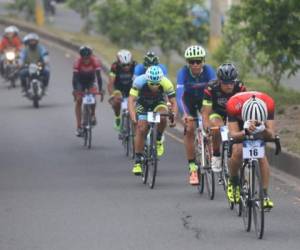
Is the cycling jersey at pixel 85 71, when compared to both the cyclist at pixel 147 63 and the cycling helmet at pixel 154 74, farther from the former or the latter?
the cycling helmet at pixel 154 74

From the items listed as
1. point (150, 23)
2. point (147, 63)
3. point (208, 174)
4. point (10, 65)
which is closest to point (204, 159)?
point (208, 174)

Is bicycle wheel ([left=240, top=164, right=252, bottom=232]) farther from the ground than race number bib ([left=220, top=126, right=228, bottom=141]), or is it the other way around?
race number bib ([left=220, top=126, right=228, bottom=141])

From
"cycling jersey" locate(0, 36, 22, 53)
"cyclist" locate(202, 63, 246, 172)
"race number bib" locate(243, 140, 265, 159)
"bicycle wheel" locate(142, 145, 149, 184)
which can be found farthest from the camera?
"cycling jersey" locate(0, 36, 22, 53)

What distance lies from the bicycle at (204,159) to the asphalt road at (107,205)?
0.18 metres

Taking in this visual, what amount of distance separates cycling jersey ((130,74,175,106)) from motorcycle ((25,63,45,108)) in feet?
37.2

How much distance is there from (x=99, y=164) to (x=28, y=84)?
32.0 ft

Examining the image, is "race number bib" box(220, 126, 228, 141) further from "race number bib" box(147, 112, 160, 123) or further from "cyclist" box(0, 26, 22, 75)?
"cyclist" box(0, 26, 22, 75)

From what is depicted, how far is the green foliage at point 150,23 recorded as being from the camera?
115 ft

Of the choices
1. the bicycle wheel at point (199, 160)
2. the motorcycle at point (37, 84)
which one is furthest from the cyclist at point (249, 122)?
the motorcycle at point (37, 84)

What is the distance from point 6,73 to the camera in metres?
33.1

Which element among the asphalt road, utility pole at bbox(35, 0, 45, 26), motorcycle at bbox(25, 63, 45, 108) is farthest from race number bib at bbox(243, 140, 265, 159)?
utility pole at bbox(35, 0, 45, 26)

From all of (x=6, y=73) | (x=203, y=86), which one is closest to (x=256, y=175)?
(x=203, y=86)

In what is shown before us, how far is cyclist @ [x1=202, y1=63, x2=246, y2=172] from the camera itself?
536 inches

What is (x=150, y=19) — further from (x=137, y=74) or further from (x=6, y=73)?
(x=137, y=74)
